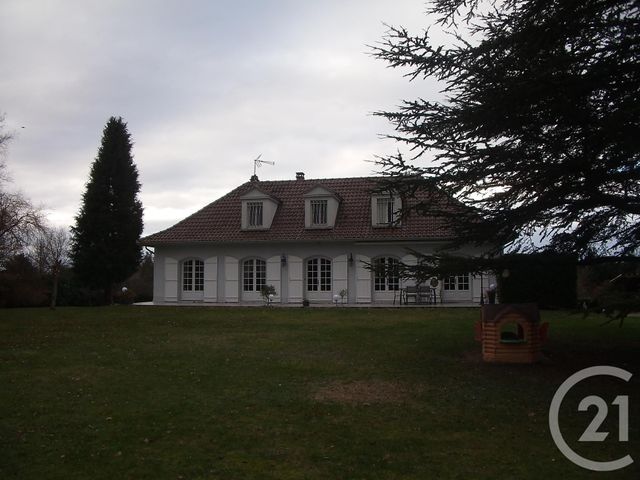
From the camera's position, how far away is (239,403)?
6.79 metres

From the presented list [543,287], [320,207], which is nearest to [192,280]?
[320,207]

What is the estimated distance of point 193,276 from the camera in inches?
985

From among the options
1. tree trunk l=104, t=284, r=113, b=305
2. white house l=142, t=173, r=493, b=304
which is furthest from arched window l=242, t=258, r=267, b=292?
tree trunk l=104, t=284, r=113, b=305

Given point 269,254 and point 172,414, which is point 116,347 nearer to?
point 172,414

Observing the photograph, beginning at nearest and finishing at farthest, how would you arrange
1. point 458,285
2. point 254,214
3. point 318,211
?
point 458,285, point 318,211, point 254,214

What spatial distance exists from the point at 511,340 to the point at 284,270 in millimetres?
15202

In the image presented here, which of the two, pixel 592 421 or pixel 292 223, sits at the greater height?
pixel 292 223

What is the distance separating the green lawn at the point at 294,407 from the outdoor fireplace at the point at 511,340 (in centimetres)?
33

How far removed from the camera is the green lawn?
4.85m

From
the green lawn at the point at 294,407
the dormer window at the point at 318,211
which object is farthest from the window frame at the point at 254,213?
the green lawn at the point at 294,407

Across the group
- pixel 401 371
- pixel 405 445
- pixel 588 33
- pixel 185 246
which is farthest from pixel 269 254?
pixel 405 445

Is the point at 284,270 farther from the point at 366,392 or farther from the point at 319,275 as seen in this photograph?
the point at 366,392

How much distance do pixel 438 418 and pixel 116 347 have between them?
698 centimetres

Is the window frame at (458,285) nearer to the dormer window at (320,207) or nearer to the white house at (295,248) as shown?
the white house at (295,248)
